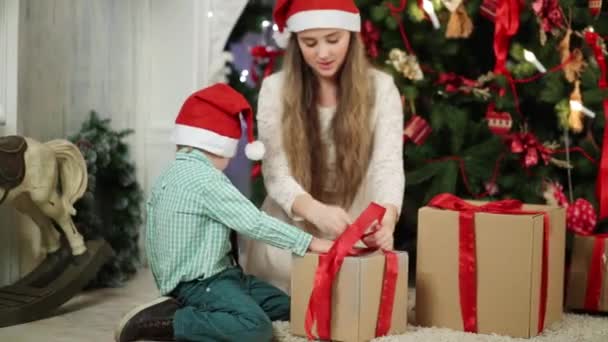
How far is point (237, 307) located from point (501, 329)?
683 millimetres

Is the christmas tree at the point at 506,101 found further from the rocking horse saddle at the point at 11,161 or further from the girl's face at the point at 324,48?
the rocking horse saddle at the point at 11,161

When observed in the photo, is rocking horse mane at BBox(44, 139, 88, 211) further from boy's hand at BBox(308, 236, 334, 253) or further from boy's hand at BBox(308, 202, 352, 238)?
boy's hand at BBox(308, 236, 334, 253)

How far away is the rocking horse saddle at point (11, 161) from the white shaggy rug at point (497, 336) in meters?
0.87

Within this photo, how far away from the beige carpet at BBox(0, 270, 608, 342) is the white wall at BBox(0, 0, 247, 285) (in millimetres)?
259

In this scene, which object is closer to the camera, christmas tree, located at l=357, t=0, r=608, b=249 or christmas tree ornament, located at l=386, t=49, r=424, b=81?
christmas tree, located at l=357, t=0, r=608, b=249

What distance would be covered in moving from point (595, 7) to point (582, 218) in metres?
0.71

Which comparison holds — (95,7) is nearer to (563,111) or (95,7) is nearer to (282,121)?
(282,121)

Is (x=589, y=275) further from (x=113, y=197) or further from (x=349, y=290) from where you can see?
(x=113, y=197)

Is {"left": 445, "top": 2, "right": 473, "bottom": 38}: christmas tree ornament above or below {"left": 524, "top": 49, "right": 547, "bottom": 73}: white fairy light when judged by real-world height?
above

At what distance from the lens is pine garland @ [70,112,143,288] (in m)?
3.27

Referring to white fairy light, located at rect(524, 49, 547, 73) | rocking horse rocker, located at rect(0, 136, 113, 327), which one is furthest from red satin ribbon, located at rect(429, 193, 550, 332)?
rocking horse rocker, located at rect(0, 136, 113, 327)

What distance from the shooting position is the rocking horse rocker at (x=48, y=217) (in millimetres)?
2682

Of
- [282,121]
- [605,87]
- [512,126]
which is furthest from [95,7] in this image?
[605,87]

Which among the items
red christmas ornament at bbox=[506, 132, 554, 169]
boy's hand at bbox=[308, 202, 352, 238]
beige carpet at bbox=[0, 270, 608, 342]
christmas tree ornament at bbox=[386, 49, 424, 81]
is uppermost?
christmas tree ornament at bbox=[386, 49, 424, 81]
